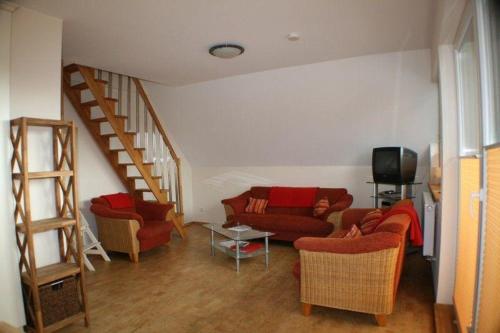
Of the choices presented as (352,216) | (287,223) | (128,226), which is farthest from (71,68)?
(352,216)

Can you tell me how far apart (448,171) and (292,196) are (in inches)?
114

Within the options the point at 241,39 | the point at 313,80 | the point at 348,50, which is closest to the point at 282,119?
the point at 313,80

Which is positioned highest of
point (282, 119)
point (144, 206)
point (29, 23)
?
point (29, 23)

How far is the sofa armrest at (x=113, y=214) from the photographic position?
13.8 feet

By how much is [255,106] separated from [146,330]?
3406 mm

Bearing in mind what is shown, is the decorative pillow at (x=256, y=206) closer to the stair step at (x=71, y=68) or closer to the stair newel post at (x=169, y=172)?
the stair newel post at (x=169, y=172)

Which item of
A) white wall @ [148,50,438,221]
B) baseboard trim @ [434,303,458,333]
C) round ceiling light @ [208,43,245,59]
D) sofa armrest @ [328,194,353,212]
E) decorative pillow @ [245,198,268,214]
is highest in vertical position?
round ceiling light @ [208,43,245,59]

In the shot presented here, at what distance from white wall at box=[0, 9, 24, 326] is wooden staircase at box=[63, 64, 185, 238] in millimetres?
1810

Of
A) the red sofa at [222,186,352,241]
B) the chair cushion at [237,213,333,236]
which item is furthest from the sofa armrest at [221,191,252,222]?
the chair cushion at [237,213,333,236]

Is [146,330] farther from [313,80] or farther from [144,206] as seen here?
[313,80]

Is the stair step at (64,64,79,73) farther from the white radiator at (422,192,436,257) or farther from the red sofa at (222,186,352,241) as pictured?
the white radiator at (422,192,436,257)

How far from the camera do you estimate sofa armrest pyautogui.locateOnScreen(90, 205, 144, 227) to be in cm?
421

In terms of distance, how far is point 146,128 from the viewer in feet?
18.7

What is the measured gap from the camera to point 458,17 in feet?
6.79
